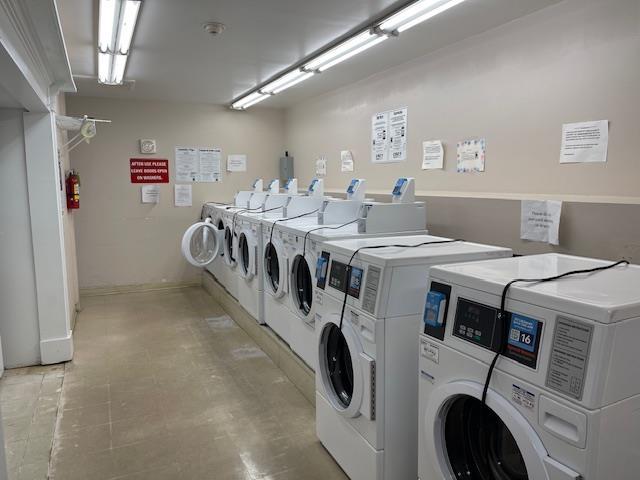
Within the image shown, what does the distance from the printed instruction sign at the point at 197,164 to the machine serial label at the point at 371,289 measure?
4704 mm

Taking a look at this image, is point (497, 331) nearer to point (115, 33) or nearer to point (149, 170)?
point (115, 33)

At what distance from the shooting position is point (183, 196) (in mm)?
6141

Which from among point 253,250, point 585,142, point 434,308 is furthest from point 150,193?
point 434,308

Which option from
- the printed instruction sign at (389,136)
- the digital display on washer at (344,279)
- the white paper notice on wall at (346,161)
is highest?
the printed instruction sign at (389,136)

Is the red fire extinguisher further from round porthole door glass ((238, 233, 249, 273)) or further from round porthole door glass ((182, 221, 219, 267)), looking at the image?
round porthole door glass ((238, 233, 249, 273))

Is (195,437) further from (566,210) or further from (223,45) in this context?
(223,45)

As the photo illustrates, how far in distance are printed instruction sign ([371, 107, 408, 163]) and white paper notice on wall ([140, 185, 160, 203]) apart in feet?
9.96

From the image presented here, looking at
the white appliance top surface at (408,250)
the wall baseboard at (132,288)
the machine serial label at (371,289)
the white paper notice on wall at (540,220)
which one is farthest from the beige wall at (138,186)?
the machine serial label at (371,289)

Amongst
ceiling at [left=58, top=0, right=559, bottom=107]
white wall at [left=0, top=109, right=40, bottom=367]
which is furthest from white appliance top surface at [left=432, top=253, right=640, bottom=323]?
white wall at [left=0, top=109, right=40, bottom=367]

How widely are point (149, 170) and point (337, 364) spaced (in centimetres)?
453

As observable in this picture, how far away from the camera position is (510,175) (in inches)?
124

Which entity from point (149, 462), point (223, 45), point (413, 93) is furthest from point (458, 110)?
point (149, 462)

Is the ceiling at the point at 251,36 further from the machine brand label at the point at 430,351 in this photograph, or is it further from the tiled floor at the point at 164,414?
the tiled floor at the point at 164,414

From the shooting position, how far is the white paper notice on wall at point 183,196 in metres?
6.09
